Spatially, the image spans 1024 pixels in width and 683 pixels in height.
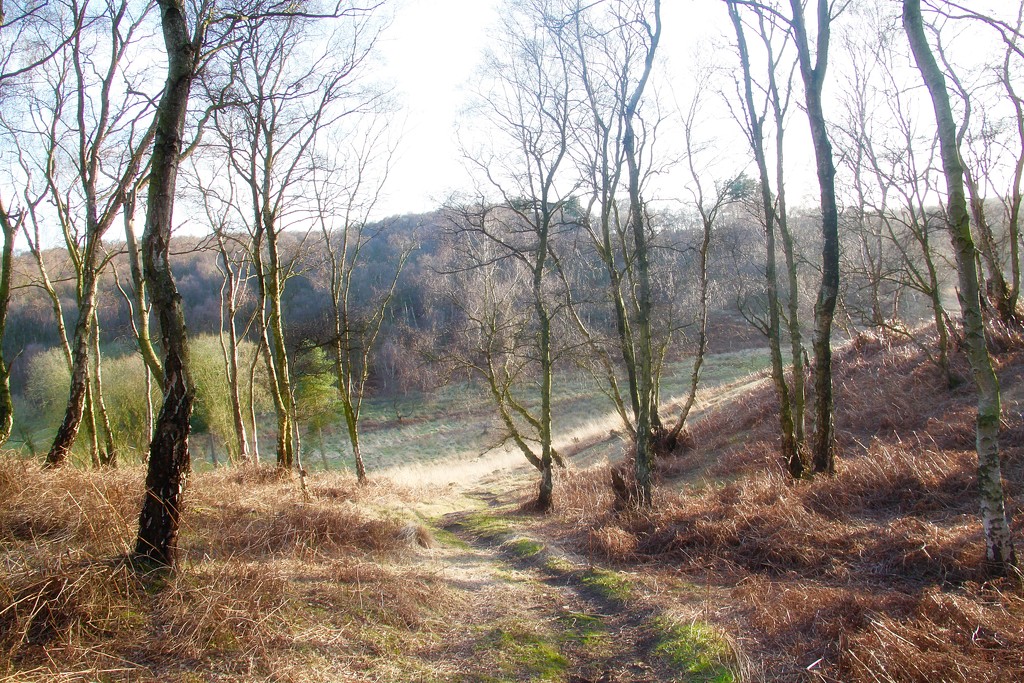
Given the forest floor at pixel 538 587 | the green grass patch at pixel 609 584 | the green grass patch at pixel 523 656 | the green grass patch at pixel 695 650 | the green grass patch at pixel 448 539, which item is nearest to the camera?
the forest floor at pixel 538 587

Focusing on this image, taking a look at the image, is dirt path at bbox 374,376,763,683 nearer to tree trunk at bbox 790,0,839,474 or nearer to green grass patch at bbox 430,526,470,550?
green grass patch at bbox 430,526,470,550

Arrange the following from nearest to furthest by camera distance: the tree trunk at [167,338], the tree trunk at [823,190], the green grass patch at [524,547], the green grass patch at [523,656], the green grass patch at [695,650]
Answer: the green grass patch at [695,650] < the green grass patch at [523,656] < the tree trunk at [167,338] < the green grass patch at [524,547] < the tree trunk at [823,190]

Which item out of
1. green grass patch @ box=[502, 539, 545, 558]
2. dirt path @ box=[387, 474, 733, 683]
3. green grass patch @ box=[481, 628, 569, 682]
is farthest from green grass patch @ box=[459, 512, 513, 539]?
green grass patch @ box=[481, 628, 569, 682]

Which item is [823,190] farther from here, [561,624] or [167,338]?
[167,338]

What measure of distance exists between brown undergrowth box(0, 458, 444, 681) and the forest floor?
2 centimetres

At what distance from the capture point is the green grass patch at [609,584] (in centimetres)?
550

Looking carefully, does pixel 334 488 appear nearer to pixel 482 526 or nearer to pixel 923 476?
pixel 482 526

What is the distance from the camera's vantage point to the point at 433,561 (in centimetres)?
684

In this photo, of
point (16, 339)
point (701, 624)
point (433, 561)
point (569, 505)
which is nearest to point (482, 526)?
point (569, 505)

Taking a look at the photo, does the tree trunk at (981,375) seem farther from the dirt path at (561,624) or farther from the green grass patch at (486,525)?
the green grass patch at (486,525)

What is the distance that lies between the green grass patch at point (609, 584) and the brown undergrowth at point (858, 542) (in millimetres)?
542

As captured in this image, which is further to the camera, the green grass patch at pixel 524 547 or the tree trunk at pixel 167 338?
the green grass patch at pixel 524 547

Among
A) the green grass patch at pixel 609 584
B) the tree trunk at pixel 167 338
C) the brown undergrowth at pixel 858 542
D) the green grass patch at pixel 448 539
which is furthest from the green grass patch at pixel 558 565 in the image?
the tree trunk at pixel 167 338

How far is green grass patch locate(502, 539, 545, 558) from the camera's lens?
762 cm
